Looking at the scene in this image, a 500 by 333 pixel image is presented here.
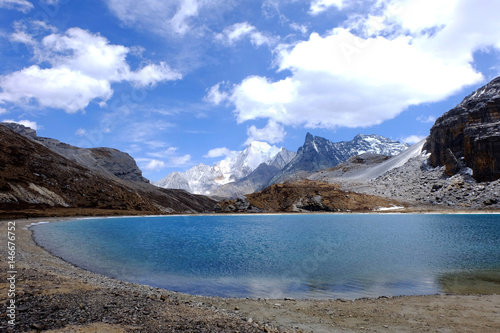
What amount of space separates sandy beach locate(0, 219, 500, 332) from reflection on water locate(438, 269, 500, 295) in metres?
1.74

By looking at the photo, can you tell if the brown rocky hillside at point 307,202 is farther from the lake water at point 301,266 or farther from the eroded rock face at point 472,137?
the lake water at point 301,266

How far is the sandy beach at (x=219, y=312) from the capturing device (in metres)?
9.40

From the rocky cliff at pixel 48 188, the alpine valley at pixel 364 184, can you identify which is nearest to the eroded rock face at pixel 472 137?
the alpine valley at pixel 364 184

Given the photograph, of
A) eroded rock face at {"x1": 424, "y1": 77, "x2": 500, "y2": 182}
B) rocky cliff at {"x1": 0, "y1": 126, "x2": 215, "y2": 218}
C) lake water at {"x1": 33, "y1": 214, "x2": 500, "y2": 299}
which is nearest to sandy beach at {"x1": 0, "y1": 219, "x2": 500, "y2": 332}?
lake water at {"x1": 33, "y1": 214, "x2": 500, "y2": 299}

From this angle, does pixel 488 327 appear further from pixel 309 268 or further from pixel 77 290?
pixel 77 290

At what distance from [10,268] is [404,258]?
30597 mm

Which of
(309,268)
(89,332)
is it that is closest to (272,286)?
(309,268)

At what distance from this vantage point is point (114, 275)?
22.2 m

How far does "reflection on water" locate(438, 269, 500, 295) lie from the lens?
1783 centimetres

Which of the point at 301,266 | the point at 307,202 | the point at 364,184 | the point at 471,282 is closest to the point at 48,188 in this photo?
the point at 307,202

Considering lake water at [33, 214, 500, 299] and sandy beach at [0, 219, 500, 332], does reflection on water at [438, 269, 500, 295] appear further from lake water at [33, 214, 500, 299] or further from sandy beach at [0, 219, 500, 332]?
sandy beach at [0, 219, 500, 332]

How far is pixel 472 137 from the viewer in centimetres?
13138

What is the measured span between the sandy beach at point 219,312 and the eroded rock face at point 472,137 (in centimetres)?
13789

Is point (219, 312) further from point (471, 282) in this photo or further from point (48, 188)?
point (48, 188)
